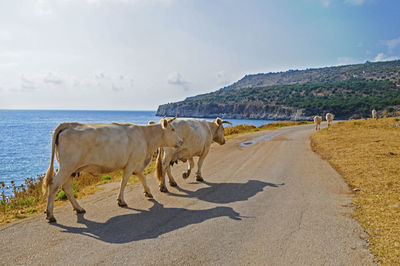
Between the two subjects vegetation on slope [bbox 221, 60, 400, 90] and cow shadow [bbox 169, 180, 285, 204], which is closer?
cow shadow [bbox 169, 180, 285, 204]

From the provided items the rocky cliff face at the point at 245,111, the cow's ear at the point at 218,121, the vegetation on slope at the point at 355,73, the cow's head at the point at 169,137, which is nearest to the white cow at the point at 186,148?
the cow's head at the point at 169,137

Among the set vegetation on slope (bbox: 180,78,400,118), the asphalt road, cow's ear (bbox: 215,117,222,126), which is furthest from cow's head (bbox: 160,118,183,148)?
vegetation on slope (bbox: 180,78,400,118)

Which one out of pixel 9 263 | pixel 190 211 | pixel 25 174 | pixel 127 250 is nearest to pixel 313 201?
pixel 190 211

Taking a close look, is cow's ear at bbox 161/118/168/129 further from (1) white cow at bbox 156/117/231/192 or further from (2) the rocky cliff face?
(2) the rocky cliff face

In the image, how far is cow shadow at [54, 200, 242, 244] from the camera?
5.60 m

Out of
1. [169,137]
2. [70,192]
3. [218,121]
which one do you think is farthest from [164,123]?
[218,121]

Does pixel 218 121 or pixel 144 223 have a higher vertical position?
pixel 218 121

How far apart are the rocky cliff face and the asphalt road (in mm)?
86299

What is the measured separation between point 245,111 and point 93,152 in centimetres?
11987

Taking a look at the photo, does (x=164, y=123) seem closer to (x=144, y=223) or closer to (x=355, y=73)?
(x=144, y=223)

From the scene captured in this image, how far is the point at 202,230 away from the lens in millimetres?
5891

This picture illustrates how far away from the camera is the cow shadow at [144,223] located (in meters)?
5.60

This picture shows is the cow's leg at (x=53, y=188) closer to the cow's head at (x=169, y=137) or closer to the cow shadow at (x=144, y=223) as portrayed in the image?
the cow shadow at (x=144, y=223)

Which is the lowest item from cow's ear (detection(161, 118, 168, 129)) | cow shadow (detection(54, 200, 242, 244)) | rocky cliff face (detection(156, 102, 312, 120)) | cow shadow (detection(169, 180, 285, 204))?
cow shadow (detection(169, 180, 285, 204))
